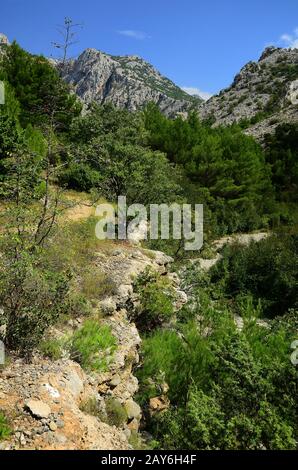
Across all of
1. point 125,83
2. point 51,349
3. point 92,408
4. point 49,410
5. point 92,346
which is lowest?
point 92,408

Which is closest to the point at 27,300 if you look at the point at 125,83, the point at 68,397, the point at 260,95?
the point at 68,397

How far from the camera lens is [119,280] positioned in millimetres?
10031

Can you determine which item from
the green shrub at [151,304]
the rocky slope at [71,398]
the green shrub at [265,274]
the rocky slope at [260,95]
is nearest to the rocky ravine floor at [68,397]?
the rocky slope at [71,398]

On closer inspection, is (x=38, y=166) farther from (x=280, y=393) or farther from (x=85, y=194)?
(x=85, y=194)

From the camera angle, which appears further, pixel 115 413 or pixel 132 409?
pixel 132 409

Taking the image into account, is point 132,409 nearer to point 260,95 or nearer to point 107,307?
point 107,307

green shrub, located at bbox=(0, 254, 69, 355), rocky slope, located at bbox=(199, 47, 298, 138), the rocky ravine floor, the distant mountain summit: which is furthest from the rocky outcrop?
the distant mountain summit

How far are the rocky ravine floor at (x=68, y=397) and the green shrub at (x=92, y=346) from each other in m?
0.19

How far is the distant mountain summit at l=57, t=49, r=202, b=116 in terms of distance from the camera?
96812mm

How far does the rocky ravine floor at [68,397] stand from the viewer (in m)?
4.77

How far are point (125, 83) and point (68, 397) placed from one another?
10595cm

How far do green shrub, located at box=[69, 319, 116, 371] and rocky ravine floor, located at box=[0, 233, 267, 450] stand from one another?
19 cm

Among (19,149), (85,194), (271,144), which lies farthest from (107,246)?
(271,144)

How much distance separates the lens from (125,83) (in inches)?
4026
